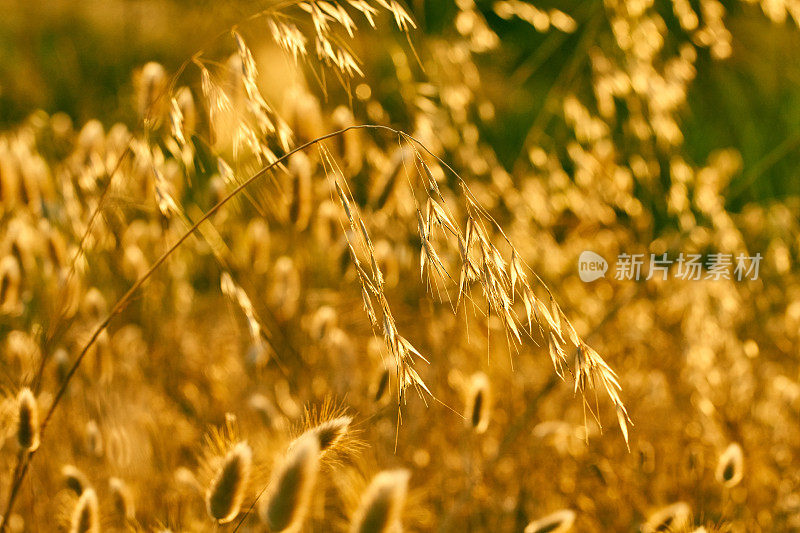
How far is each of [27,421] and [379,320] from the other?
0.54 m

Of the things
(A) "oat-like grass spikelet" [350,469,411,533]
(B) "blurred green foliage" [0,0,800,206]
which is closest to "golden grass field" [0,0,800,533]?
(A) "oat-like grass spikelet" [350,469,411,533]

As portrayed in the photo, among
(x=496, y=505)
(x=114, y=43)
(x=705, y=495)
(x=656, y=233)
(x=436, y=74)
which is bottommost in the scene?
(x=656, y=233)

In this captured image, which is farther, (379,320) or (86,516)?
(379,320)

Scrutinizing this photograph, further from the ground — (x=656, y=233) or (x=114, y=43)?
(x=114, y=43)

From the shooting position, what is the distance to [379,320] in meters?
0.95

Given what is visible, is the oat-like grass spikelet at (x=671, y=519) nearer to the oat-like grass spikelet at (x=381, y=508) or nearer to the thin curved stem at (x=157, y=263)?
the oat-like grass spikelet at (x=381, y=508)

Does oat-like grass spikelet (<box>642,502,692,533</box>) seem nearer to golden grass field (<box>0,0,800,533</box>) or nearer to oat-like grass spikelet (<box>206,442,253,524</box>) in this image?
golden grass field (<box>0,0,800,533</box>)

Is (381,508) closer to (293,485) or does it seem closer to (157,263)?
(293,485)

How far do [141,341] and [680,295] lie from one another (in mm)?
786

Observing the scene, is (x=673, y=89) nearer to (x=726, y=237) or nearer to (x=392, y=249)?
(x=726, y=237)

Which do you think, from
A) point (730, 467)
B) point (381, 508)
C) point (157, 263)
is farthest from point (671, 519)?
point (157, 263)

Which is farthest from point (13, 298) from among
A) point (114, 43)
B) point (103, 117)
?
point (114, 43)

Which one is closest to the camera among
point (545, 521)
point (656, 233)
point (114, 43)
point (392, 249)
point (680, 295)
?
point (545, 521)

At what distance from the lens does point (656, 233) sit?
1546 mm
